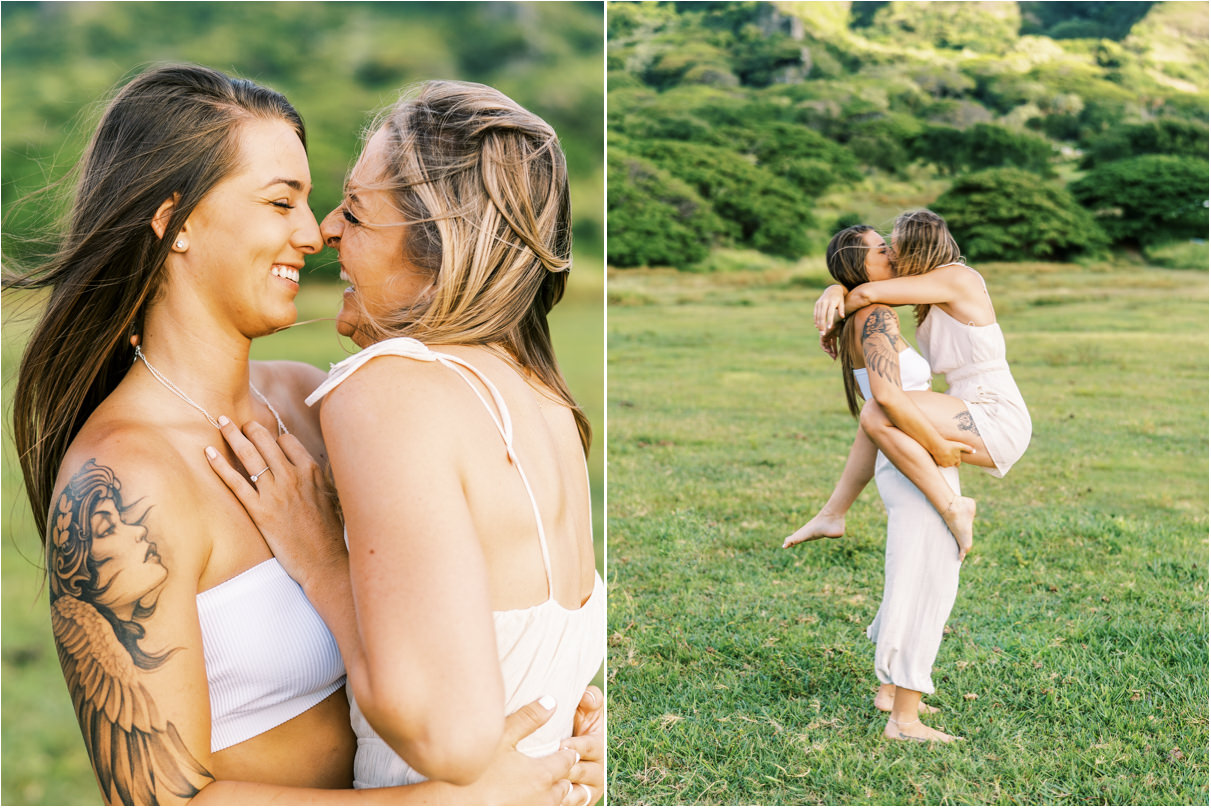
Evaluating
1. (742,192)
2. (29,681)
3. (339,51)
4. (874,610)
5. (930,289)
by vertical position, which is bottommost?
(29,681)

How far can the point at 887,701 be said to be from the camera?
416cm

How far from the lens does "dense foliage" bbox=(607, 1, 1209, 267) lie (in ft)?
60.1

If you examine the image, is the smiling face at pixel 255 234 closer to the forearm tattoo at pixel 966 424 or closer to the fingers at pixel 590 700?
the fingers at pixel 590 700

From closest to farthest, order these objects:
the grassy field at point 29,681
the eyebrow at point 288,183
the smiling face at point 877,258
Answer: the eyebrow at point 288,183
the grassy field at point 29,681
the smiling face at point 877,258

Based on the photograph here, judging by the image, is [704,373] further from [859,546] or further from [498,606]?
[498,606]

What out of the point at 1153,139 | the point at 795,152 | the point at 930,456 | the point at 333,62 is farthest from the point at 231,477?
the point at 1153,139

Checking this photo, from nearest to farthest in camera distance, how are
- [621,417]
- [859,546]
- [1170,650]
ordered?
[1170,650], [859,546], [621,417]

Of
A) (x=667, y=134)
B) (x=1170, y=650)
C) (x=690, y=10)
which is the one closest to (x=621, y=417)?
(x=1170, y=650)

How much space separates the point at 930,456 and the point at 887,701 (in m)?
1.10

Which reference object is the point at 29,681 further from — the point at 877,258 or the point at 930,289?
the point at 930,289

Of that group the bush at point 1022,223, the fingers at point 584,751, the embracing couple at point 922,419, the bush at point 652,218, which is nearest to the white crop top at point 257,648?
the fingers at point 584,751

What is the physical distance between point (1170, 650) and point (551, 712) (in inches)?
163

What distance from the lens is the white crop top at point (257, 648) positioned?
5.68 ft

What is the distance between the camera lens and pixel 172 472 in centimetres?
175
